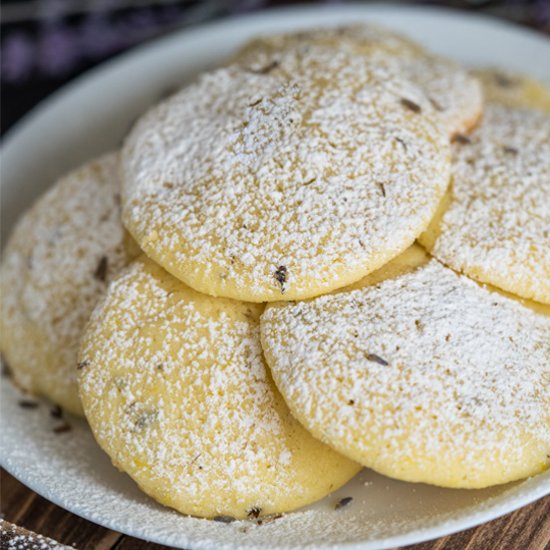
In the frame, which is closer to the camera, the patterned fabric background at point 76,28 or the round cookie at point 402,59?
the round cookie at point 402,59

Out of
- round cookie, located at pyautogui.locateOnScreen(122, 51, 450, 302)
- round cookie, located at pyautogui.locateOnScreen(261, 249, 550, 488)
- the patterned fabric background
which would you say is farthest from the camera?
the patterned fabric background

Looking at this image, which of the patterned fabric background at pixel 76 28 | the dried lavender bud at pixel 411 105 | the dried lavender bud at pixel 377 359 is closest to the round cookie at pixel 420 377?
the dried lavender bud at pixel 377 359

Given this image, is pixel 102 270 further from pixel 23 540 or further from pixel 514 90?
pixel 514 90

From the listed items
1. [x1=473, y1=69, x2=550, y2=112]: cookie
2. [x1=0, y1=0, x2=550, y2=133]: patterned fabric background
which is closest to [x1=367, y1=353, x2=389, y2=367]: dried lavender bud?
[x1=473, y1=69, x2=550, y2=112]: cookie

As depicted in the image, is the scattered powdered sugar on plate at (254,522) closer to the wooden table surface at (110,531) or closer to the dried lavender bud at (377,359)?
the wooden table surface at (110,531)

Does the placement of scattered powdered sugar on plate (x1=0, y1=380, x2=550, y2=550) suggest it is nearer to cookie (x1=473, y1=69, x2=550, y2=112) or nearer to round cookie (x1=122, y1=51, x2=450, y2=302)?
round cookie (x1=122, y1=51, x2=450, y2=302)

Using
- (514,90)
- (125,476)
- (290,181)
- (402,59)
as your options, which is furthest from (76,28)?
(125,476)
